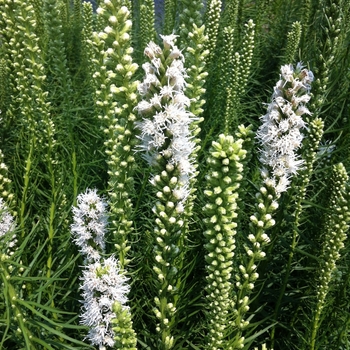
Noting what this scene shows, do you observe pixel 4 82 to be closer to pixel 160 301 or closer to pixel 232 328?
pixel 160 301

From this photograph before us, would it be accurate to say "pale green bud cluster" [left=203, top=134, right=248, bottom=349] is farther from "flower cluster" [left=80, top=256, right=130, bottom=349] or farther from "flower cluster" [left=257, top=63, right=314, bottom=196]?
"flower cluster" [left=80, top=256, right=130, bottom=349]

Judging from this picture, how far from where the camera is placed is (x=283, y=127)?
79.2 inches

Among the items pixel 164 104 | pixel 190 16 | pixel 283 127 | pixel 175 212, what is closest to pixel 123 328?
pixel 175 212

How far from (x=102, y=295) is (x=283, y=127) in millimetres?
1183

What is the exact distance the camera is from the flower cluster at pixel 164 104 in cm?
181

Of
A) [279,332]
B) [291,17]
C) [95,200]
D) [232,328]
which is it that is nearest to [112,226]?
[95,200]

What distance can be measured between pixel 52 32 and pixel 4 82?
75 cm

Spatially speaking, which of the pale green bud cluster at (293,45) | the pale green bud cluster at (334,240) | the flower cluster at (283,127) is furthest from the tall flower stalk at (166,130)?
the pale green bud cluster at (293,45)

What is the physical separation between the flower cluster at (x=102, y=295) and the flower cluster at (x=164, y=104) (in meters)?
0.62

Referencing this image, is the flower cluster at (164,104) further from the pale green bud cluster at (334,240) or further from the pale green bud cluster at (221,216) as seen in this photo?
the pale green bud cluster at (334,240)

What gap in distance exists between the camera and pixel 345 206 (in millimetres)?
2166

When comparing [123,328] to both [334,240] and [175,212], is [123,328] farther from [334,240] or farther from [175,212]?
[334,240]

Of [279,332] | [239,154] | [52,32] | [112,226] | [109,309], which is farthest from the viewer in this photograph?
[52,32]

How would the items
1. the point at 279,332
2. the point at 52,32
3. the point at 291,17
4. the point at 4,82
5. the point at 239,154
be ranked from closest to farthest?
the point at 239,154 → the point at 279,332 → the point at 52,32 → the point at 4,82 → the point at 291,17
